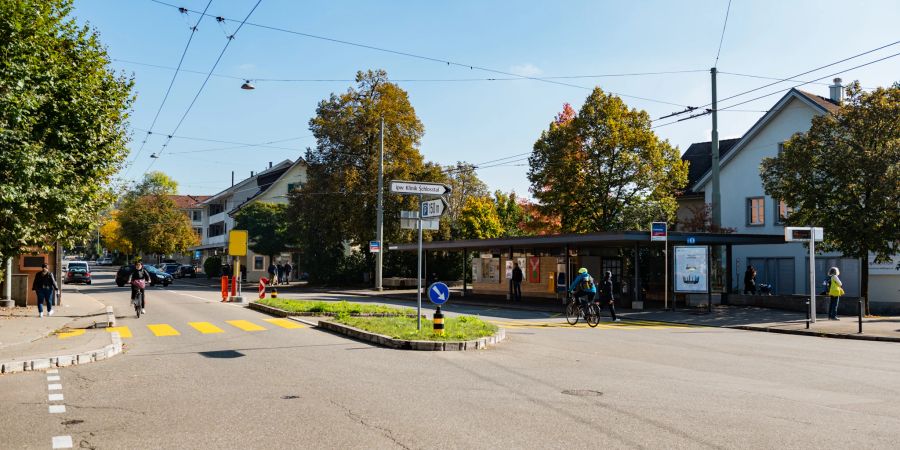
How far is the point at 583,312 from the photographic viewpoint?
2069 cm

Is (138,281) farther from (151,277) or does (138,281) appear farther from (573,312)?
(151,277)

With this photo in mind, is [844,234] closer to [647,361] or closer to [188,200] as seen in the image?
[647,361]

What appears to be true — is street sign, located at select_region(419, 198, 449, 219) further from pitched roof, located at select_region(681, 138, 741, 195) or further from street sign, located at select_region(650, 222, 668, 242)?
pitched roof, located at select_region(681, 138, 741, 195)

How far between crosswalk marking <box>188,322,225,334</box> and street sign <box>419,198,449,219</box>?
A: 5.85 meters

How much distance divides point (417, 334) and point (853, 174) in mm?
17490

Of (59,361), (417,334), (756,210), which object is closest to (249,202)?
(756,210)

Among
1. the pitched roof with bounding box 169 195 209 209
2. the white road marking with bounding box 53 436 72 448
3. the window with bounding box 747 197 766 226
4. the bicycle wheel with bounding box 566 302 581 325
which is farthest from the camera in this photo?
the pitched roof with bounding box 169 195 209 209

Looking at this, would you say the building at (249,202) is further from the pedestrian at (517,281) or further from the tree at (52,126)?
the tree at (52,126)

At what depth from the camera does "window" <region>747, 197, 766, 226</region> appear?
38.7 meters

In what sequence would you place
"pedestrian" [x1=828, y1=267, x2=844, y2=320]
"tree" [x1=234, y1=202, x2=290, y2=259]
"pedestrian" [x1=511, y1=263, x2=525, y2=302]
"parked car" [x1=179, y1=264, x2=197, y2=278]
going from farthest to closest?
"parked car" [x1=179, y1=264, x2=197, y2=278], "tree" [x1=234, y1=202, x2=290, y2=259], "pedestrian" [x1=511, y1=263, x2=525, y2=302], "pedestrian" [x1=828, y1=267, x2=844, y2=320]

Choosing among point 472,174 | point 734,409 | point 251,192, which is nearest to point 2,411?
point 734,409

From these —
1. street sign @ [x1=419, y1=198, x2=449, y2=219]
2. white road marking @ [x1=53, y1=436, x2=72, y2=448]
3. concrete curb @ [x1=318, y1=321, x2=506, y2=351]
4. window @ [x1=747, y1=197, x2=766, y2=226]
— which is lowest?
concrete curb @ [x1=318, y1=321, x2=506, y2=351]

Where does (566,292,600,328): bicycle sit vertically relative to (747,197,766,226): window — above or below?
below

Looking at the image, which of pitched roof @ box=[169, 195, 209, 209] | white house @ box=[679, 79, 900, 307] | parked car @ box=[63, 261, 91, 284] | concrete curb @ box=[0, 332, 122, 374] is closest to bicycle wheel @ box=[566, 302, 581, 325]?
concrete curb @ box=[0, 332, 122, 374]
